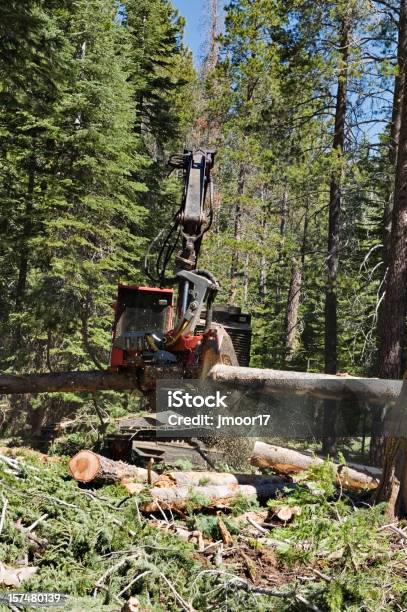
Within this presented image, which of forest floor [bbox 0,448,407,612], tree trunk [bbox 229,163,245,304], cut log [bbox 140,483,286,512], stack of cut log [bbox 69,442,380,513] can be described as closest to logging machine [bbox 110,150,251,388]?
stack of cut log [bbox 69,442,380,513]

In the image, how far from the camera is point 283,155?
1609cm

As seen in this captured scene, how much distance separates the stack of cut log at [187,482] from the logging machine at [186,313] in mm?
1892

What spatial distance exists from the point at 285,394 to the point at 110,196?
12774mm

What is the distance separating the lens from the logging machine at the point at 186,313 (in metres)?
9.16

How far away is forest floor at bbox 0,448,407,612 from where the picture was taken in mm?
4227

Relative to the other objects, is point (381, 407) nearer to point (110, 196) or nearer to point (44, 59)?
point (44, 59)

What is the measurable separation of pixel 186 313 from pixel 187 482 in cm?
267

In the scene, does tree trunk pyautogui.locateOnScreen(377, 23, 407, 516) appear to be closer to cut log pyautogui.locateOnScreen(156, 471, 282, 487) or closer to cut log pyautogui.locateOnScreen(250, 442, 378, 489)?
cut log pyautogui.locateOnScreen(250, 442, 378, 489)

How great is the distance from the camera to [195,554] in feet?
17.2

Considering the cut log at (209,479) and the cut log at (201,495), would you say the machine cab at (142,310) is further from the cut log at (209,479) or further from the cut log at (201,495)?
the cut log at (201,495)

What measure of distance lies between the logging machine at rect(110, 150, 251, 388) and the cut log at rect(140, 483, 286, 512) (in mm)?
2150

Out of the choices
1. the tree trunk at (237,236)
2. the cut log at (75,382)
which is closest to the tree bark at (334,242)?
the cut log at (75,382)

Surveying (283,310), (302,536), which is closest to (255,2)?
(283,310)

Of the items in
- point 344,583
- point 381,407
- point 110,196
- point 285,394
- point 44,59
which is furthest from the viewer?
point 110,196
